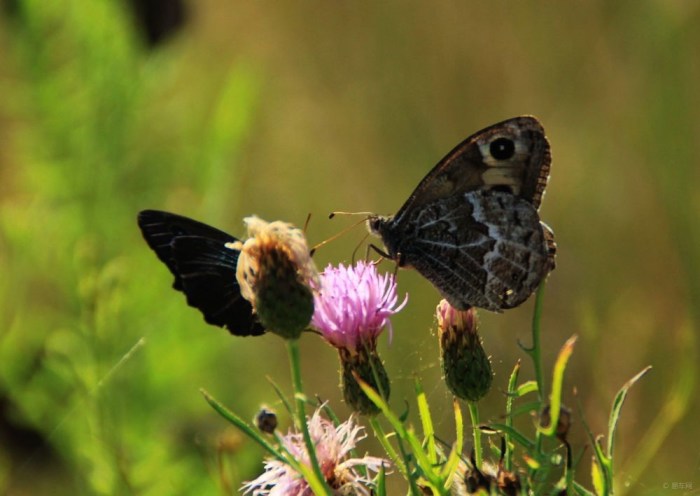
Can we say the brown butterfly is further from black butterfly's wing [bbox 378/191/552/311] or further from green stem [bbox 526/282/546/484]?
green stem [bbox 526/282/546/484]

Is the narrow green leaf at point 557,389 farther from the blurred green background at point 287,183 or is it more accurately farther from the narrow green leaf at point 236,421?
the blurred green background at point 287,183

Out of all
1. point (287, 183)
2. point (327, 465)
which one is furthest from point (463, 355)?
point (287, 183)

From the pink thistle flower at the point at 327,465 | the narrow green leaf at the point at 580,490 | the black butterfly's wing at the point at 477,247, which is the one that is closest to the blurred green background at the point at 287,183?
the black butterfly's wing at the point at 477,247

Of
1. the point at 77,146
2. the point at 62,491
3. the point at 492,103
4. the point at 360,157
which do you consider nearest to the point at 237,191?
the point at 360,157

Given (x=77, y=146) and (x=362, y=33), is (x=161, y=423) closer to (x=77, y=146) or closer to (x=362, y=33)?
(x=77, y=146)

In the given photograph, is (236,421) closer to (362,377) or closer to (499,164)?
(362,377)

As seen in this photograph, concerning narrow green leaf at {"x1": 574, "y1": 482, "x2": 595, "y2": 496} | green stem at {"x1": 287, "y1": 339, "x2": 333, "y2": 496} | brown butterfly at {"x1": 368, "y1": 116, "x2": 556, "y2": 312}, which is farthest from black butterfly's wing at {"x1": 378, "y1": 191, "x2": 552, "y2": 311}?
green stem at {"x1": 287, "y1": 339, "x2": 333, "y2": 496}
